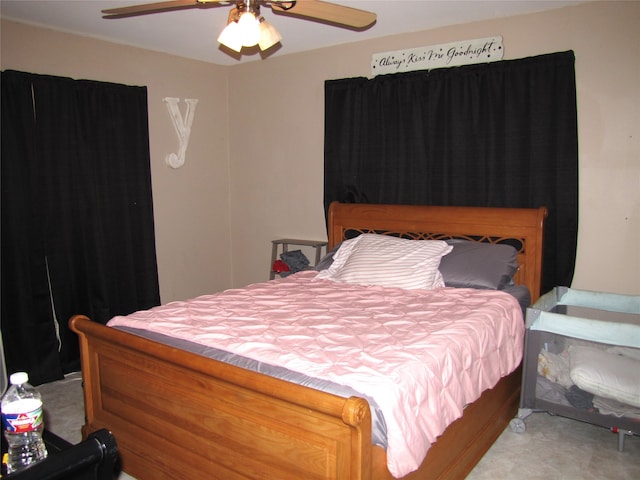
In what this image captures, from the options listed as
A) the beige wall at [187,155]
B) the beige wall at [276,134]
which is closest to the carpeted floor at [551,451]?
the beige wall at [276,134]

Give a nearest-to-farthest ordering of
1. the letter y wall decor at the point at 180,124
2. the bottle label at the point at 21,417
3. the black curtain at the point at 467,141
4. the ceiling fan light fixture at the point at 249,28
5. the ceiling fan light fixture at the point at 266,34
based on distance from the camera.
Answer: the bottle label at the point at 21,417
the ceiling fan light fixture at the point at 249,28
the ceiling fan light fixture at the point at 266,34
the black curtain at the point at 467,141
the letter y wall decor at the point at 180,124

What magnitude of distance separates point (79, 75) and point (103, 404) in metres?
2.43

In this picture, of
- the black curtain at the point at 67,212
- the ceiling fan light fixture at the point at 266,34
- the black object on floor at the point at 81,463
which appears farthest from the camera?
the black curtain at the point at 67,212

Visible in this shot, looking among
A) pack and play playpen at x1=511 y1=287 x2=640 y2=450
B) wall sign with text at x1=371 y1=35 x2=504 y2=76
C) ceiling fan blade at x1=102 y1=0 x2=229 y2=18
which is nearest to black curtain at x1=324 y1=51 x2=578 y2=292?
wall sign with text at x1=371 y1=35 x2=504 y2=76

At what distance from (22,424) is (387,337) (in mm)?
1368

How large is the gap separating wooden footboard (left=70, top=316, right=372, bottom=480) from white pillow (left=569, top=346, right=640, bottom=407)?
1.44m

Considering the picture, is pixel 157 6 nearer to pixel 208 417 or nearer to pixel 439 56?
pixel 208 417

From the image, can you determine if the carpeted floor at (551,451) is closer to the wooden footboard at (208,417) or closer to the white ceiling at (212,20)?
the wooden footboard at (208,417)

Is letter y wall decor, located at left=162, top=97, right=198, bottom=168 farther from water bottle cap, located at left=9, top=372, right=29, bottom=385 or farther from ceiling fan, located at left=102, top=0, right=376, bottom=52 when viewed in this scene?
water bottle cap, located at left=9, top=372, right=29, bottom=385

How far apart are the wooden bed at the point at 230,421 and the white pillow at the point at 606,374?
0.40 meters

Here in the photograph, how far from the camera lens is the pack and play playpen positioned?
236cm

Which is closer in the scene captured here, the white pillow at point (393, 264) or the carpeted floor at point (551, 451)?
the carpeted floor at point (551, 451)

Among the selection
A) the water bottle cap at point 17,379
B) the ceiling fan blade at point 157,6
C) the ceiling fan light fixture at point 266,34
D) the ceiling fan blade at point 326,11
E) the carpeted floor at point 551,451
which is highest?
the ceiling fan blade at point 157,6

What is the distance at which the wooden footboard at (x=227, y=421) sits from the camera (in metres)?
1.56
